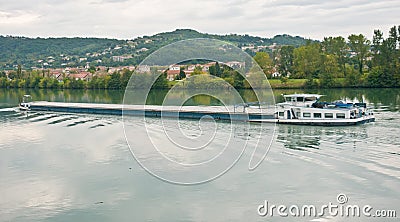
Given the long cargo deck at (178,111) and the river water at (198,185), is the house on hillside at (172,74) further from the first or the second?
the river water at (198,185)

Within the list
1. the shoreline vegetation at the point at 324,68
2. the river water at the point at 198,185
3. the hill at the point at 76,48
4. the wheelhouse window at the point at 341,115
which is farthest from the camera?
the hill at the point at 76,48

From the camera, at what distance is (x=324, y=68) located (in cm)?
5800

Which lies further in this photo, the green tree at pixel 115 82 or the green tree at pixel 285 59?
the green tree at pixel 115 82

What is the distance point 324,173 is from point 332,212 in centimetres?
320

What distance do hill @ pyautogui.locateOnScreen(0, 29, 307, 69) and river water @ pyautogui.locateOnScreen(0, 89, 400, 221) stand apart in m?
109

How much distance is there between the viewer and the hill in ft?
463

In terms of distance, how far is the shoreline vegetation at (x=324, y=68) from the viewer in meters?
54.4

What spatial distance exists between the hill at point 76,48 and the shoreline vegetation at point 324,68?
210 feet

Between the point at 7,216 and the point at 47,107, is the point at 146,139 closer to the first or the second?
the point at 7,216

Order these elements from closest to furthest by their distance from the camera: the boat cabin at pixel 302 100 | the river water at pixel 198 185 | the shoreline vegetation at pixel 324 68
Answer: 1. the river water at pixel 198 185
2. the boat cabin at pixel 302 100
3. the shoreline vegetation at pixel 324 68

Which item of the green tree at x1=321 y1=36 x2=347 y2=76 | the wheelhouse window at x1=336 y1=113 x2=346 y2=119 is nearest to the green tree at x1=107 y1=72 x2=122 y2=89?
the green tree at x1=321 y1=36 x2=347 y2=76

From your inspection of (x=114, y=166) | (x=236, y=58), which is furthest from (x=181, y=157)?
(x=236, y=58)

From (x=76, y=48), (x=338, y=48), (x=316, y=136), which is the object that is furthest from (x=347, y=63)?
(x=76, y=48)

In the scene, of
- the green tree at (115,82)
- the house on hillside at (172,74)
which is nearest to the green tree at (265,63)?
the house on hillside at (172,74)
